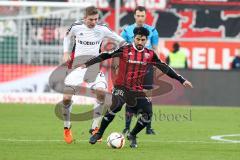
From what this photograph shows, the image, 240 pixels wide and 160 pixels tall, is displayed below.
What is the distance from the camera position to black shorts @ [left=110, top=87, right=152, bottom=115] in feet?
42.3

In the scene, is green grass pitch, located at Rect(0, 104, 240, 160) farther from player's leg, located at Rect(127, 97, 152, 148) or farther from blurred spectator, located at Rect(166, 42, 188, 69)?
blurred spectator, located at Rect(166, 42, 188, 69)

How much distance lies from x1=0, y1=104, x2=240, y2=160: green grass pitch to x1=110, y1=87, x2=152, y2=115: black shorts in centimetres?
58

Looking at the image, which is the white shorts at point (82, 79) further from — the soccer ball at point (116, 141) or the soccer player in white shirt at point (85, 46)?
the soccer ball at point (116, 141)

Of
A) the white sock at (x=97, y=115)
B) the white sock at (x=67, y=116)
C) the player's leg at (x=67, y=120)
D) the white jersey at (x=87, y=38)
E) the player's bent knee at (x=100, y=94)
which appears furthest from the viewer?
the white sock at (x=97, y=115)

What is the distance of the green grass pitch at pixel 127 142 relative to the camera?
11.8 meters

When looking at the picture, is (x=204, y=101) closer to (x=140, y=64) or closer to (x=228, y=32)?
(x=228, y=32)

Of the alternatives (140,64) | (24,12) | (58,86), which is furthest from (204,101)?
(140,64)

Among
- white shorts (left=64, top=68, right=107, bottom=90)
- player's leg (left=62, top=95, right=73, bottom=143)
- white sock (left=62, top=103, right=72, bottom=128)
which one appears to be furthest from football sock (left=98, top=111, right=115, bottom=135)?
white shorts (left=64, top=68, right=107, bottom=90)

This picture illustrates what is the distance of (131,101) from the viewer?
43.0 feet

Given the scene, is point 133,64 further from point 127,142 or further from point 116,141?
point 127,142

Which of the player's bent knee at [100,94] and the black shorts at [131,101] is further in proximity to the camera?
the player's bent knee at [100,94]

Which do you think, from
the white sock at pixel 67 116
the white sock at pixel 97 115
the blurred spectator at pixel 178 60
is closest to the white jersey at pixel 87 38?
the white sock at pixel 67 116

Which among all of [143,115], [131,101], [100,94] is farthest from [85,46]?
[143,115]

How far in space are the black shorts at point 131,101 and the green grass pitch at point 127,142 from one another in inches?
22.7
